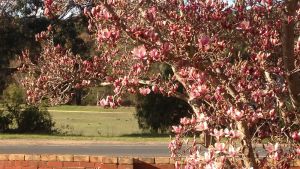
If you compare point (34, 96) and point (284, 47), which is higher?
point (284, 47)

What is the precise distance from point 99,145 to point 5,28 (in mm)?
9328

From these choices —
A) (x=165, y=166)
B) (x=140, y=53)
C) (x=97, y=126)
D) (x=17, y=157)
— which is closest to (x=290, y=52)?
(x=140, y=53)

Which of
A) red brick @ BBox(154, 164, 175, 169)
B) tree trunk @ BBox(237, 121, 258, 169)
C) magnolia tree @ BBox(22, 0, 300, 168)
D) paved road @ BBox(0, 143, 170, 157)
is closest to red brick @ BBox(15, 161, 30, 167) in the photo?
red brick @ BBox(154, 164, 175, 169)

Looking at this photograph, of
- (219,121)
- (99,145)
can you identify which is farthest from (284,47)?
(99,145)

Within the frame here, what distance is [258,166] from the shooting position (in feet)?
15.8

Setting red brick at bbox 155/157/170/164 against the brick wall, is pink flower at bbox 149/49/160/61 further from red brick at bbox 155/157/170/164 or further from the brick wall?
red brick at bbox 155/157/170/164

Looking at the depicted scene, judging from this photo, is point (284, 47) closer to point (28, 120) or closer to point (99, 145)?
point (99, 145)

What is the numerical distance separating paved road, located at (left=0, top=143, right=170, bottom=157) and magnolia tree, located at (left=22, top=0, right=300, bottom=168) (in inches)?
518

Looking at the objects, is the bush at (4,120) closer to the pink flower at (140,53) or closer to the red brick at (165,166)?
the red brick at (165,166)

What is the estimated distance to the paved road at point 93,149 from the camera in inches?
759

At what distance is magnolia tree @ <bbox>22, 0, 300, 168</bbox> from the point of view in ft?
14.2

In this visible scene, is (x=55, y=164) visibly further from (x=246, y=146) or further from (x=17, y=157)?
(x=246, y=146)

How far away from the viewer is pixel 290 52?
4.80 m

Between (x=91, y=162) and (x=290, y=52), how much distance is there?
14.3 ft
